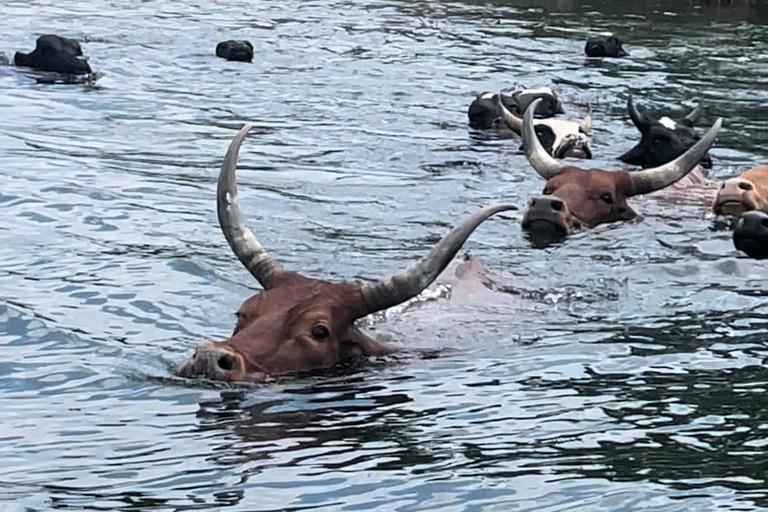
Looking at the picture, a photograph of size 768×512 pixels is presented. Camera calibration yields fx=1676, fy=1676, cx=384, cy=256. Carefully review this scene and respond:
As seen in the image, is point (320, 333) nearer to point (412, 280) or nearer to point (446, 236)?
point (412, 280)

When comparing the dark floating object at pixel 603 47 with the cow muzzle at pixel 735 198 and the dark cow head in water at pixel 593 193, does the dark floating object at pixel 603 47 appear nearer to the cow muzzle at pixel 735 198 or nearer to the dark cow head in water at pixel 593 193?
the dark cow head in water at pixel 593 193

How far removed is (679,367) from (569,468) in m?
1.74

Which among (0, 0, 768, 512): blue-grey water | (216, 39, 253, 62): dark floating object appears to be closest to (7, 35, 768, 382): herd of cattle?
(0, 0, 768, 512): blue-grey water

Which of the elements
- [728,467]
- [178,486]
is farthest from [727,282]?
[178,486]

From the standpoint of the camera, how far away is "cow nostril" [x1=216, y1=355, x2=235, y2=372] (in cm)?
685

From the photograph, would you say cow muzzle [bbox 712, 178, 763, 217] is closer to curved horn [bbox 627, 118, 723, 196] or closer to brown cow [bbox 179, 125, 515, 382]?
curved horn [bbox 627, 118, 723, 196]

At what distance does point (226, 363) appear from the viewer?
6859 mm

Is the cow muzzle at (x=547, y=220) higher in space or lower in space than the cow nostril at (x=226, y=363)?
lower

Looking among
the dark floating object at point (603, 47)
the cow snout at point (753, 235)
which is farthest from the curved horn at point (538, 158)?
the dark floating object at point (603, 47)

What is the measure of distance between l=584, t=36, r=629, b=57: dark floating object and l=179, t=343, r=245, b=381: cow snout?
1455 cm

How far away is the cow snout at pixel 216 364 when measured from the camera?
22.5 feet

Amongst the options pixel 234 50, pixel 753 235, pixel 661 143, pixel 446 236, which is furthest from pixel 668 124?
pixel 234 50

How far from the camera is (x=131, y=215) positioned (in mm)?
11125

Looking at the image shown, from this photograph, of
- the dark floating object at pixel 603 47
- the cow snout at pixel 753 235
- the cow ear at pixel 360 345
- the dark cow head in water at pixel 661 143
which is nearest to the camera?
the cow ear at pixel 360 345
